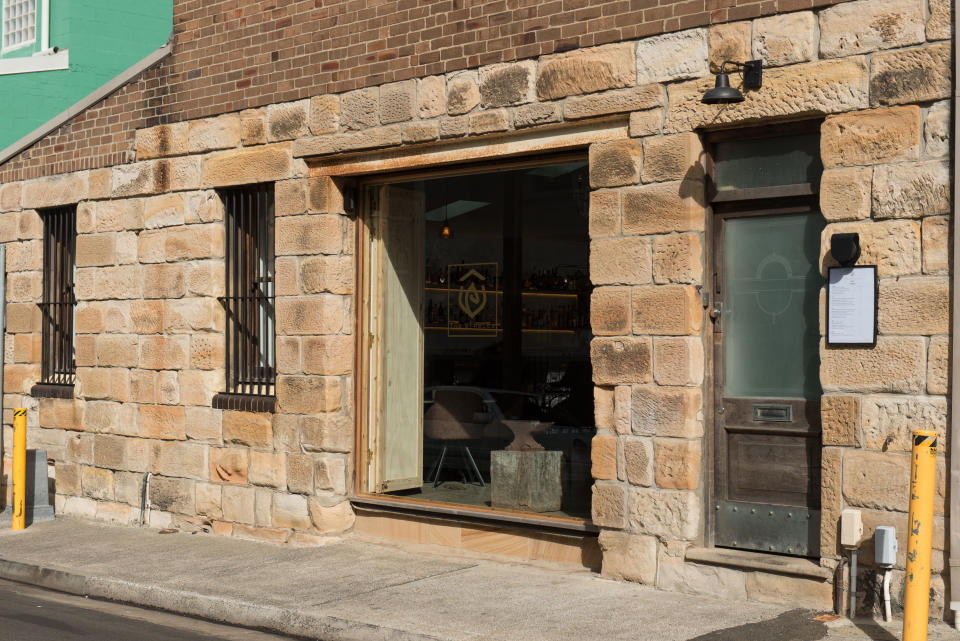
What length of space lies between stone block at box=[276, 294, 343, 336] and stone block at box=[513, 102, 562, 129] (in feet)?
7.67

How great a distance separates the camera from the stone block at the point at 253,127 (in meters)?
10.3

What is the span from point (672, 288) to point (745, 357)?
0.66 metres

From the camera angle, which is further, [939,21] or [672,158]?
[672,158]

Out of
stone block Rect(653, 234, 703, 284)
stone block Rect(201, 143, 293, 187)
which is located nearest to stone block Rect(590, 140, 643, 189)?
stone block Rect(653, 234, 703, 284)

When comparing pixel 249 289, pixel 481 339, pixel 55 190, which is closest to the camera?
pixel 481 339

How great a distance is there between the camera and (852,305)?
6.98m

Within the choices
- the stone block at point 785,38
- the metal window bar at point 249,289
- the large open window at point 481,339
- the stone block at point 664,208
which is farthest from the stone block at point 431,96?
the stone block at point 785,38

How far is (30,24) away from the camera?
1655 centimetres

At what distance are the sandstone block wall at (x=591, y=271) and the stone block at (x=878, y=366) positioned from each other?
0.01m

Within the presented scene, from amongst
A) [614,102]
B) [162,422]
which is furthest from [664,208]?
[162,422]

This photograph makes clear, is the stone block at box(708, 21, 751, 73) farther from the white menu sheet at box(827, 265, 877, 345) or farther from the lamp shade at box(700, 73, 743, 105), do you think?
the white menu sheet at box(827, 265, 877, 345)

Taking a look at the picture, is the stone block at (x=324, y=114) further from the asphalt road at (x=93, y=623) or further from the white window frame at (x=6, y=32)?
the white window frame at (x=6, y=32)

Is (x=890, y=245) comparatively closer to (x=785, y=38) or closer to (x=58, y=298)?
(x=785, y=38)

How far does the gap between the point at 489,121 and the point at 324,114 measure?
1.78m
